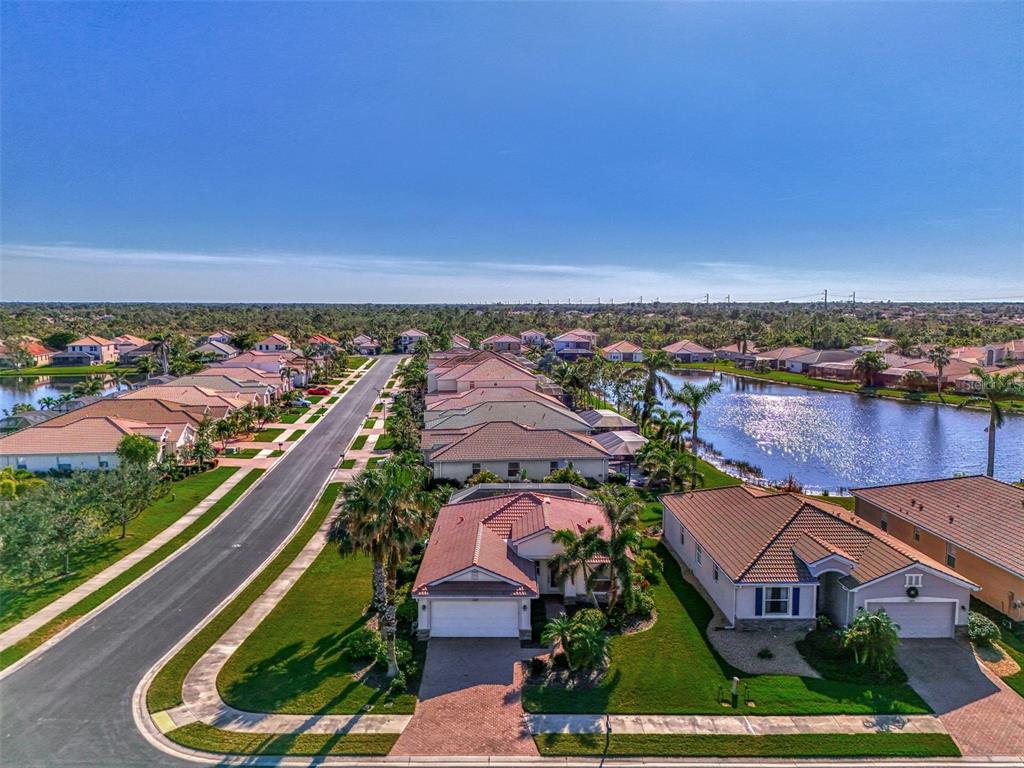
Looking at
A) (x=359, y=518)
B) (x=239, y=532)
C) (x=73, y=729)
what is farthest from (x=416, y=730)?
(x=239, y=532)

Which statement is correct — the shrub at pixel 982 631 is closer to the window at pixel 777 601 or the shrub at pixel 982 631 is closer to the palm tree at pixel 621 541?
the window at pixel 777 601

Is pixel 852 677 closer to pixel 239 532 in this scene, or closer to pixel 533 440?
pixel 533 440

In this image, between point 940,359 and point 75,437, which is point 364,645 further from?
point 940,359

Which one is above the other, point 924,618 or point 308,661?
point 924,618

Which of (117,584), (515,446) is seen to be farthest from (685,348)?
(117,584)

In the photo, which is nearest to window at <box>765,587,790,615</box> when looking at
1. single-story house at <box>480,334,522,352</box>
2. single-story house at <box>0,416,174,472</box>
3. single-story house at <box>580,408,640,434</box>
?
single-story house at <box>580,408,640,434</box>
